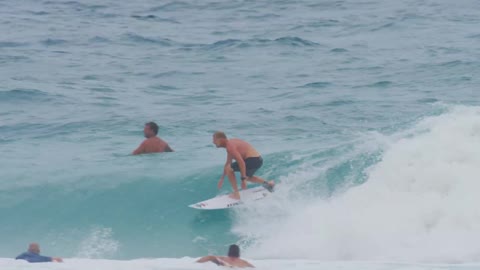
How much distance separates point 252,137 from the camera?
17.0 m

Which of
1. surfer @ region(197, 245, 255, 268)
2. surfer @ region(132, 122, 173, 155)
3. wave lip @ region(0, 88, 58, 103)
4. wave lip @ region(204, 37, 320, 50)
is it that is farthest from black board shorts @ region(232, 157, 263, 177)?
wave lip @ region(204, 37, 320, 50)

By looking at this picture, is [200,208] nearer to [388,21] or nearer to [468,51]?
[468,51]

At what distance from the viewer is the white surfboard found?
42.4 feet

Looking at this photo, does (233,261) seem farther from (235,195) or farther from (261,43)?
(261,43)

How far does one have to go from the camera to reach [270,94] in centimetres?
2072

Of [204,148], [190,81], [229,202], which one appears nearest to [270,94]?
[190,81]

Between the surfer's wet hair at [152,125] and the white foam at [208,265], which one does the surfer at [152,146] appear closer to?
the surfer's wet hair at [152,125]

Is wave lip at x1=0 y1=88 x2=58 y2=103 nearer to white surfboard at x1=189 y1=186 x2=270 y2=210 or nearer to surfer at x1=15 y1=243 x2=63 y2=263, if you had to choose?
white surfboard at x1=189 y1=186 x2=270 y2=210

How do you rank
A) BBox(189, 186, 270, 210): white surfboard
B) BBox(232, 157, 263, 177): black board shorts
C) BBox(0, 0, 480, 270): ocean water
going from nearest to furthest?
1. BBox(0, 0, 480, 270): ocean water
2. BBox(189, 186, 270, 210): white surfboard
3. BBox(232, 157, 263, 177): black board shorts

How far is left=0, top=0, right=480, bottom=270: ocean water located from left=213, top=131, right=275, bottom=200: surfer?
0.37 m

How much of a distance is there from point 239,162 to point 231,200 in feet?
1.90

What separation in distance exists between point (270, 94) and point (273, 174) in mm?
6565

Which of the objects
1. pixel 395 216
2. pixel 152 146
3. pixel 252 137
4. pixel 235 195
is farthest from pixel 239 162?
pixel 252 137

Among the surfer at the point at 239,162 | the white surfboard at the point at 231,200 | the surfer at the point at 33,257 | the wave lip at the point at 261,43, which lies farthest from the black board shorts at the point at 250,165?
the wave lip at the point at 261,43
